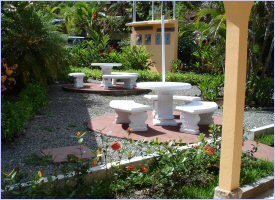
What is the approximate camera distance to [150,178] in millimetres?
4379

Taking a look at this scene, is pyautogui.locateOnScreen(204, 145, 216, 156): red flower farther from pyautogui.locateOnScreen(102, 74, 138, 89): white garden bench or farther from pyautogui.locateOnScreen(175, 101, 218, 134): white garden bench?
pyautogui.locateOnScreen(102, 74, 138, 89): white garden bench

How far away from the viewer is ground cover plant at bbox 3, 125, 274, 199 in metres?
3.77

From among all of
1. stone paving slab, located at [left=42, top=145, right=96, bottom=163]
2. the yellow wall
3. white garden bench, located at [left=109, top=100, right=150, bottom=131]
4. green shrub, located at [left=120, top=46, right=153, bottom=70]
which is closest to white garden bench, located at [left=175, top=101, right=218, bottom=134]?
white garden bench, located at [left=109, top=100, right=150, bottom=131]

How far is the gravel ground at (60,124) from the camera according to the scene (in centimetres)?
551

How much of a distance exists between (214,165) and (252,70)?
21.3 feet

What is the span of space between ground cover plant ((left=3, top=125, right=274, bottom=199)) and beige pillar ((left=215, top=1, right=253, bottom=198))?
376 mm

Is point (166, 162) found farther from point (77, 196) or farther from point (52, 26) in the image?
point (52, 26)

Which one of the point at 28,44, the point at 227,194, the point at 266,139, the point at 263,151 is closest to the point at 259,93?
the point at 266,139

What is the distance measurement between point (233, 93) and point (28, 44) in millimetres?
7520

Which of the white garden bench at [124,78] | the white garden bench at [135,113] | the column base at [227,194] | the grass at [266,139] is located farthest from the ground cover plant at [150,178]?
the white garden bench at [124,78]

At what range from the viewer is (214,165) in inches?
194

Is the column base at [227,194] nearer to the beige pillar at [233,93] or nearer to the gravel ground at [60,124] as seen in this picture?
the beige pillar at [233,93]

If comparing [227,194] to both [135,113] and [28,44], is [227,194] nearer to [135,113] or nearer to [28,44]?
[135,113]

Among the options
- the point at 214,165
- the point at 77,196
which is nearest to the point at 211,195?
the point at 214,165
